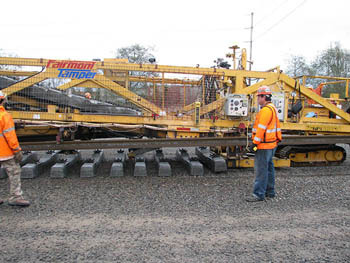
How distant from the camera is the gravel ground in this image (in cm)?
278

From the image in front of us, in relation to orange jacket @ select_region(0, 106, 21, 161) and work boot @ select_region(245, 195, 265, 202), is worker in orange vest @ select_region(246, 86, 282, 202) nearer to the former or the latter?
work boot @ select_region(245, 195, 265, 202)

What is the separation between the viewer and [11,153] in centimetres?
401

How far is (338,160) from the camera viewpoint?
737 centimetres

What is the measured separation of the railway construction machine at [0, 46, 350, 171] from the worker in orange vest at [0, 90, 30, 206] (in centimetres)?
143

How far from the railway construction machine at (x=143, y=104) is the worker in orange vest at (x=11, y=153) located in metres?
1.43

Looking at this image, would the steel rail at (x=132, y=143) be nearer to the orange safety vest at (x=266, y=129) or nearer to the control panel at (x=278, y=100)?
the control panel at (x=278, y=100)

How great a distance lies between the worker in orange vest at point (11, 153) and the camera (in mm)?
3922

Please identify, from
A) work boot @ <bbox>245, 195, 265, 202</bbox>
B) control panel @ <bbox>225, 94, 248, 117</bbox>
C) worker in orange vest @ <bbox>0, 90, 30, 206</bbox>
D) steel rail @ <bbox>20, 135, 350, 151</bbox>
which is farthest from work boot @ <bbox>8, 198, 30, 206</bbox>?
control panel @ <bbox>225, 94, 248, 117</bbox>

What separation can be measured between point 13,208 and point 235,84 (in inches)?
196

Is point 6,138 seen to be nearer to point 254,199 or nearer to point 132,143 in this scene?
point 132,143

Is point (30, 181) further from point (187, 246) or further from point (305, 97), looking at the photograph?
point (305, 97)

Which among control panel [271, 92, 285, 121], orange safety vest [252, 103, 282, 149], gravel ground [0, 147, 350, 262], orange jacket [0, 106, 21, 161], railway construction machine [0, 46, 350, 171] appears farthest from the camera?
control panel [271, 92, 285, 121]

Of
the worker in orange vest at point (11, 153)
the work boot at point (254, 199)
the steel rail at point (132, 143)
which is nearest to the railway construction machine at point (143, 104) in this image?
the steel rail at point (132, 143)

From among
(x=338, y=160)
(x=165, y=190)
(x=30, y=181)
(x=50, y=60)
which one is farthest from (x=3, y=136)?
(x=338, y=160)
